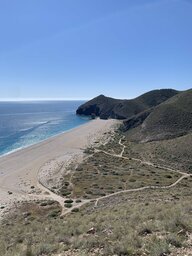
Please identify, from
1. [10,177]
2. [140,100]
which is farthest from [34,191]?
[140,100]

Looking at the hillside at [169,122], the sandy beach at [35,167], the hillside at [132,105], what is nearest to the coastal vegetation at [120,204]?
the hillside at [169,122]

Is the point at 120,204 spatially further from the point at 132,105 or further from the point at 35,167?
the point at 132,105

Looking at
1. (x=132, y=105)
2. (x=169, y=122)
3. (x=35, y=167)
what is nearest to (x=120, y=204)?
(x=35, y=167)

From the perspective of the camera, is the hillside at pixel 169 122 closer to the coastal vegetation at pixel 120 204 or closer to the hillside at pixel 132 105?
the coastal vegetation at pixel 120 204

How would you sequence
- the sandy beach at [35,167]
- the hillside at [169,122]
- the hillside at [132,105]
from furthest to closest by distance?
1. the hillside at [132,105]
2. the hillside at [169,122]
3. the sandy beach at [35,167]

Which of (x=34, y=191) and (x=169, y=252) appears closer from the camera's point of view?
(x=169, y=252)

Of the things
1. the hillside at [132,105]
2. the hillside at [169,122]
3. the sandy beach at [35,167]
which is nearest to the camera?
the sandy beach at [35,167]

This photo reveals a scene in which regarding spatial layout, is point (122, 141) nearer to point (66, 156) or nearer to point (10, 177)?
point (66, 156)
